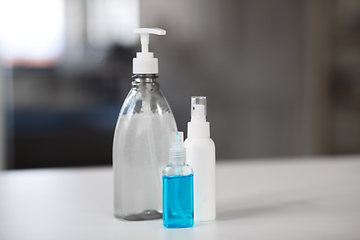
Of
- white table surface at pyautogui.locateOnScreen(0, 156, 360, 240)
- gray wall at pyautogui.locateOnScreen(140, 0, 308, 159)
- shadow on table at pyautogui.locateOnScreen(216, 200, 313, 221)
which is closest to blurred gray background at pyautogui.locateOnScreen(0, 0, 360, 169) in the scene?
gray wall at pyautogui.locateOnScreen(140, 0, 308, 159)

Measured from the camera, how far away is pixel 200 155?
0.57m

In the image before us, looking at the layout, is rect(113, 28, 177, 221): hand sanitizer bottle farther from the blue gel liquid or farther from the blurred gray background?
the blurred gray background

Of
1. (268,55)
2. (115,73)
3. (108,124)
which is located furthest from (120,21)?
(268,55)

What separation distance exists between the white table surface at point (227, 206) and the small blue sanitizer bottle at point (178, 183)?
31 millimetres

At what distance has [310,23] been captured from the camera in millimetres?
2430

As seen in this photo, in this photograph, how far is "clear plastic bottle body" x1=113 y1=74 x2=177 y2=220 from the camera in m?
0.59

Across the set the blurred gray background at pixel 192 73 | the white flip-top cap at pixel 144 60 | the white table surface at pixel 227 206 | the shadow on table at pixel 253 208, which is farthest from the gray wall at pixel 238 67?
the white flip-top cap at pixel 144 60

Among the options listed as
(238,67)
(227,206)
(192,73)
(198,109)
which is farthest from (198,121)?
(238,67)

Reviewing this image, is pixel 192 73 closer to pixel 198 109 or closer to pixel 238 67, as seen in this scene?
pixel 238 67

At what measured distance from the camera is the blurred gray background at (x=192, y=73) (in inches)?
84.1

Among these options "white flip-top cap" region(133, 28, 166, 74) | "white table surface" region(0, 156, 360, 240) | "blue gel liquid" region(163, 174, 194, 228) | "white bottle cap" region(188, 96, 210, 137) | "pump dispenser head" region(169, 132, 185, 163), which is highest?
"white flip-top cap" region(133, 28, 166, 74)

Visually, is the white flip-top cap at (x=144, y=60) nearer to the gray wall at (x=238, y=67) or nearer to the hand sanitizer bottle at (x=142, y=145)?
the hand sanitizer bottle at (x=142, y=145)

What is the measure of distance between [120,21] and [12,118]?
76cm

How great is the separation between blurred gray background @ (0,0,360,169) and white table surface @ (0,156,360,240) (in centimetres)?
118
